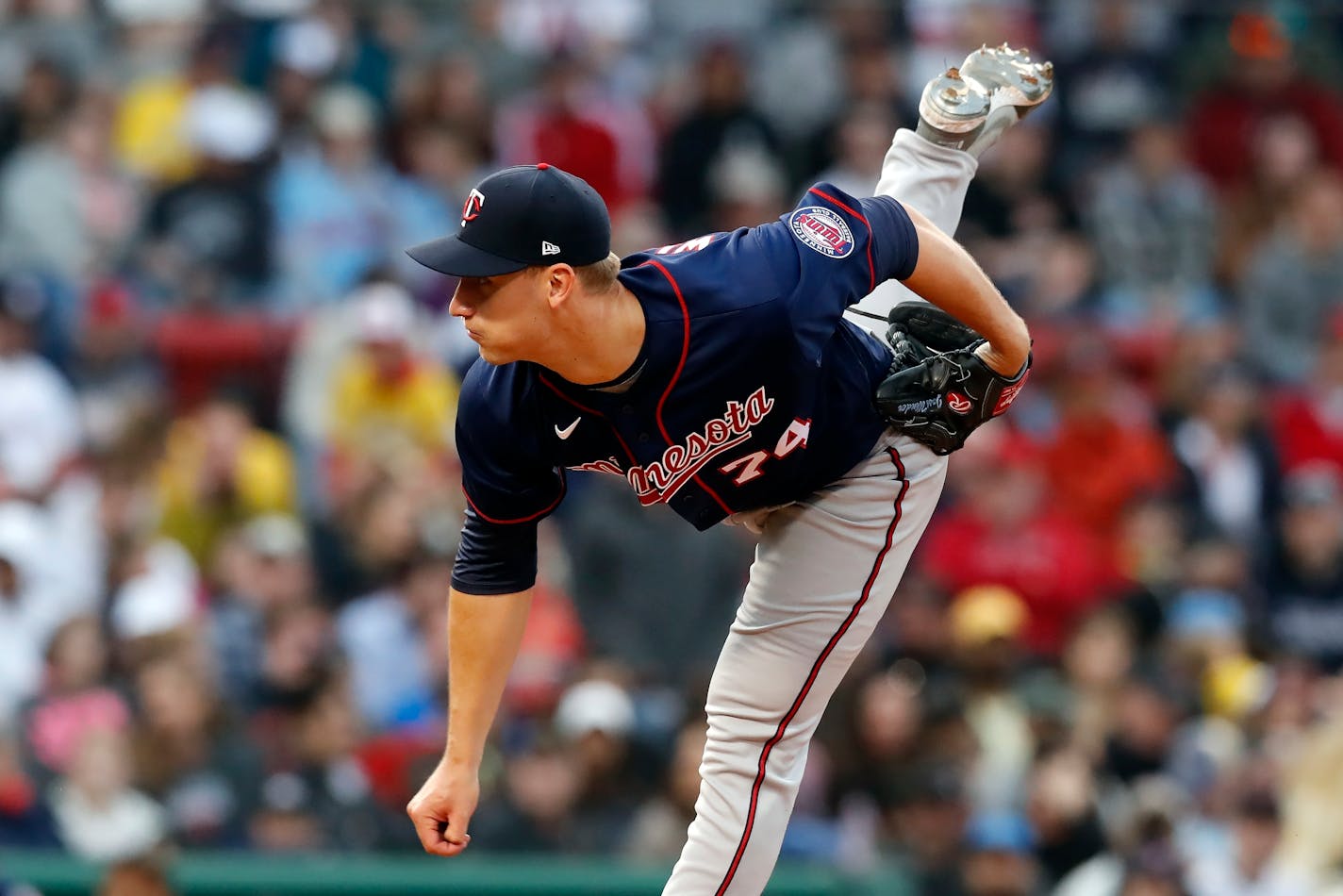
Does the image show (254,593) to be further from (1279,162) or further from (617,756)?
(1279,162)

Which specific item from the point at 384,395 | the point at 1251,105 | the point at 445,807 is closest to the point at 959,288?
the point at 445,807

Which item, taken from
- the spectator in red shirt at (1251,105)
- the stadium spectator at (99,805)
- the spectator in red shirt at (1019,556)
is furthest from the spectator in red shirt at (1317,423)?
the stadium spectator at (99,805)

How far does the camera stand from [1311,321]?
11.7m

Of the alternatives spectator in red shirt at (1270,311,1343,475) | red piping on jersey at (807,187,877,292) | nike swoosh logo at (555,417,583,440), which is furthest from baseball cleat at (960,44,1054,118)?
spectator in red shirt at (1270,311,1343,475)

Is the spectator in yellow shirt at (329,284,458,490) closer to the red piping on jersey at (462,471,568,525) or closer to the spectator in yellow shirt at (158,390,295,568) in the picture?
the spectator in yellow shirt at (158,390,295,568)

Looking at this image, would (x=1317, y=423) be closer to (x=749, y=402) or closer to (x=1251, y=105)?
(x=1251, y=105)

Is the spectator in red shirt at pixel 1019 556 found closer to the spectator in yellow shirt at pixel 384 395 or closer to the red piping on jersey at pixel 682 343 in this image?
the spectator in yellow shirt at pixel 384 395

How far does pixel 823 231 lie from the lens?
177 inches

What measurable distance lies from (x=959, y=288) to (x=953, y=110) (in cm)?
60

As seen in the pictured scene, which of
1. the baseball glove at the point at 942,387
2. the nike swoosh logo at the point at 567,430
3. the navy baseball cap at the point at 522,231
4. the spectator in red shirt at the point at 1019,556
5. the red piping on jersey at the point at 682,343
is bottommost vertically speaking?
the spectator in red shirt at the point at 1019,556

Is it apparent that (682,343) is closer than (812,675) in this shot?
Yes

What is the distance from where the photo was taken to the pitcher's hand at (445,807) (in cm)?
463


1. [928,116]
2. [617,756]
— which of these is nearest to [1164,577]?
[617,756]

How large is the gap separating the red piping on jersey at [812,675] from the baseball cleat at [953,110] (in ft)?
2.41
